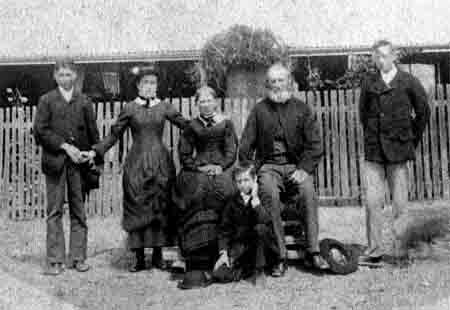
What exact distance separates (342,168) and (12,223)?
5.06 metres

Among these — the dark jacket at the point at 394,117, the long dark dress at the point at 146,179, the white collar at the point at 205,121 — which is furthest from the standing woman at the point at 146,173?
the dark jacket at the point at 394,117

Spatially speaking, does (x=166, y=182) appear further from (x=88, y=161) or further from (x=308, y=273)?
(x=308, y=273)

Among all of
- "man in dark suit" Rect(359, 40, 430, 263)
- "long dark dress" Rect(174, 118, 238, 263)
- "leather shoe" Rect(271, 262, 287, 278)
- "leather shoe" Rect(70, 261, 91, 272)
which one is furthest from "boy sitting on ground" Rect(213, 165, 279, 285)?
"leather shoe" Rect(70, 261, 91, 272)

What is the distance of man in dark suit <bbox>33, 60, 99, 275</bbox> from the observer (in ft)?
18.3

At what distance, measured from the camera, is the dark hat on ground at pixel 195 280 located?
497cm

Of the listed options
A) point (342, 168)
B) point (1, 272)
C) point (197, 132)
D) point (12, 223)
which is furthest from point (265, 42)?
point (1, 272)

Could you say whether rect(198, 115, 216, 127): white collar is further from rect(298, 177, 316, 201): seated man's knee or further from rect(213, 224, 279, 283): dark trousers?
rect(213, 224, 279, 283): dark trousers

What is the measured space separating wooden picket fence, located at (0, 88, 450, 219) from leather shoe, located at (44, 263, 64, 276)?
3572mm

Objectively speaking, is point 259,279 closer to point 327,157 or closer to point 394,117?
point 394,117

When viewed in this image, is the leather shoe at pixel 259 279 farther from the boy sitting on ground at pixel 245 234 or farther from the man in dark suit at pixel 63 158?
the man in dark suit at pixel 63 158

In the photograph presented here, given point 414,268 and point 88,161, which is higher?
point 88,161

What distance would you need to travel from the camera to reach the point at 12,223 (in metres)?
9.16

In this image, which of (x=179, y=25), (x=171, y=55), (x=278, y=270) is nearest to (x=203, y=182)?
(x=278, y=270)

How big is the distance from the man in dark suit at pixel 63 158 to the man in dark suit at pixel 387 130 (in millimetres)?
2647
